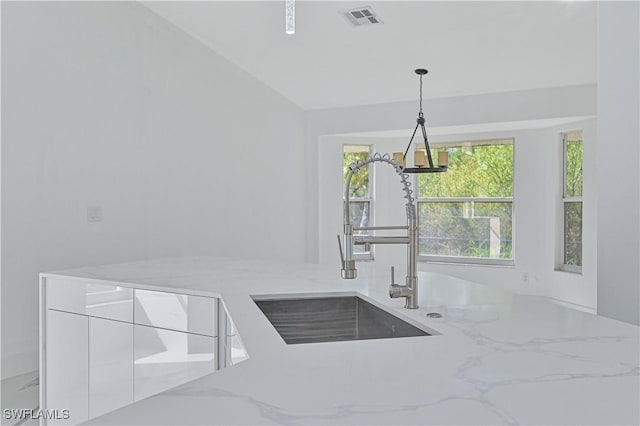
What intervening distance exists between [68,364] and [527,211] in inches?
202

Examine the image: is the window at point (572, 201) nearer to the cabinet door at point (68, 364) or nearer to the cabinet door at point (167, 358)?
the cabinet door at point (167, 358)

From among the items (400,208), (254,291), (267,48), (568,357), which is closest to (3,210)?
(254,291)

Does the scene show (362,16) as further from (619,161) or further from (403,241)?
(403,241)

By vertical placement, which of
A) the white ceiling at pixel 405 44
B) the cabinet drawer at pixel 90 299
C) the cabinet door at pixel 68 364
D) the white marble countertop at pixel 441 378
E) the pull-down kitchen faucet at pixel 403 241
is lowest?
the cabinet door at pixel 68 364

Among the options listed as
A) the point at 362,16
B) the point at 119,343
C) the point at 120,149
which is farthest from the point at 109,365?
the point at 362,16

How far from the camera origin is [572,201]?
5.57 m

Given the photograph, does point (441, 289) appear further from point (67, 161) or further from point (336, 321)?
point (67, 161)

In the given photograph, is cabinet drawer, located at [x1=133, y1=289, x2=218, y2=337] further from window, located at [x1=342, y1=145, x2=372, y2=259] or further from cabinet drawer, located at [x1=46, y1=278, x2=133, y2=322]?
window, located at [x1=342, y1=145, x2=372, y2=259]

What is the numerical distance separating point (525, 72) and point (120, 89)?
366cm

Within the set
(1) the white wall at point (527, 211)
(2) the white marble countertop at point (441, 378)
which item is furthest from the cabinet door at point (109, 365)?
(1) the white wall at point (527, 211)

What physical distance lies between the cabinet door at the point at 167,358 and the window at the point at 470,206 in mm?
4869

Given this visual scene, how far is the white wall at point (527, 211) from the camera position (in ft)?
17.3

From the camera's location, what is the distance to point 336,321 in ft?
6.29

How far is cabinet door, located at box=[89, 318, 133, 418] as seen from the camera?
7.16ft
